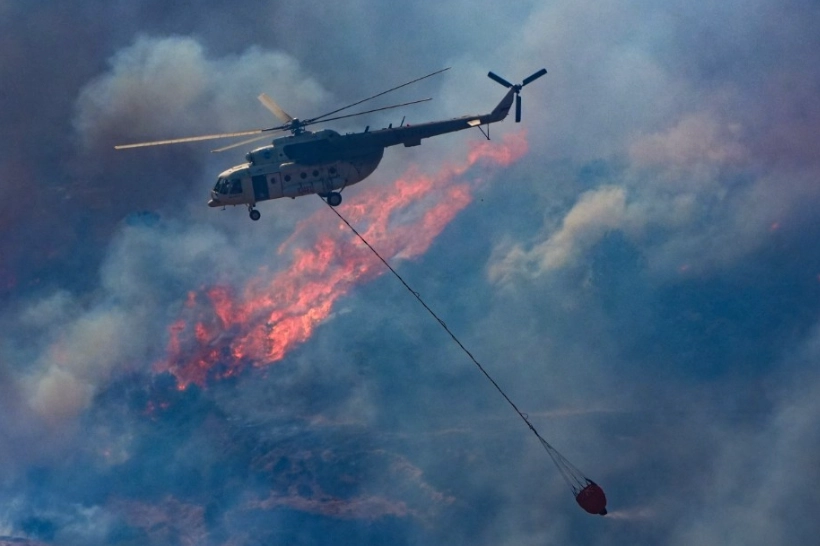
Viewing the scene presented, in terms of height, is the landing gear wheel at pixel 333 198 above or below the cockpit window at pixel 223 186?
below

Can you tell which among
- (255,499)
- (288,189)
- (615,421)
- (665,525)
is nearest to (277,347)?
(255,499)

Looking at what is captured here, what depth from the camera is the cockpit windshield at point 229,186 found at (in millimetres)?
59344

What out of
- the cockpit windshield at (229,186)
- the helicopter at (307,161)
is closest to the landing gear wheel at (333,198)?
the helicopter at (307,161)

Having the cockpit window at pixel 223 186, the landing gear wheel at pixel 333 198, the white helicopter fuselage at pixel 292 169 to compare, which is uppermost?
the cockpit window at pixel 223 186

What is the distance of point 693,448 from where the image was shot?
72.6m

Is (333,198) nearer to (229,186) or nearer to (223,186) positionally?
(229,186)

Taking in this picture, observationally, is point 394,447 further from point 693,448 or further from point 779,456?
point 779,456

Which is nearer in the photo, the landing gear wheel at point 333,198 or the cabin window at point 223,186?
the cabin window at point 223,186

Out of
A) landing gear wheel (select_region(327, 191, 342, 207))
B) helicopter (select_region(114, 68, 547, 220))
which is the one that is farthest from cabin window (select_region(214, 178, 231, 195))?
landing gear wheel (select_region(327, 191, 342, 207))

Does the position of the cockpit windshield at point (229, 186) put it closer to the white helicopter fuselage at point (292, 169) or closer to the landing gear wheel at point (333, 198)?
the white helicopter fuselage at point (292, 169)

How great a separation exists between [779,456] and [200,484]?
142 feet

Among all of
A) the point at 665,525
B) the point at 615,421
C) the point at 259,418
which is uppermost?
the point at 259,418

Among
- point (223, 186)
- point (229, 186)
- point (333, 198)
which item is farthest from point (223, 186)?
point (333, 198)

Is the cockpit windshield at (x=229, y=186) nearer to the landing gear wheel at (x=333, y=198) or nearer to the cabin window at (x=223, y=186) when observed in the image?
the cabin window at (x=223, y=186)
